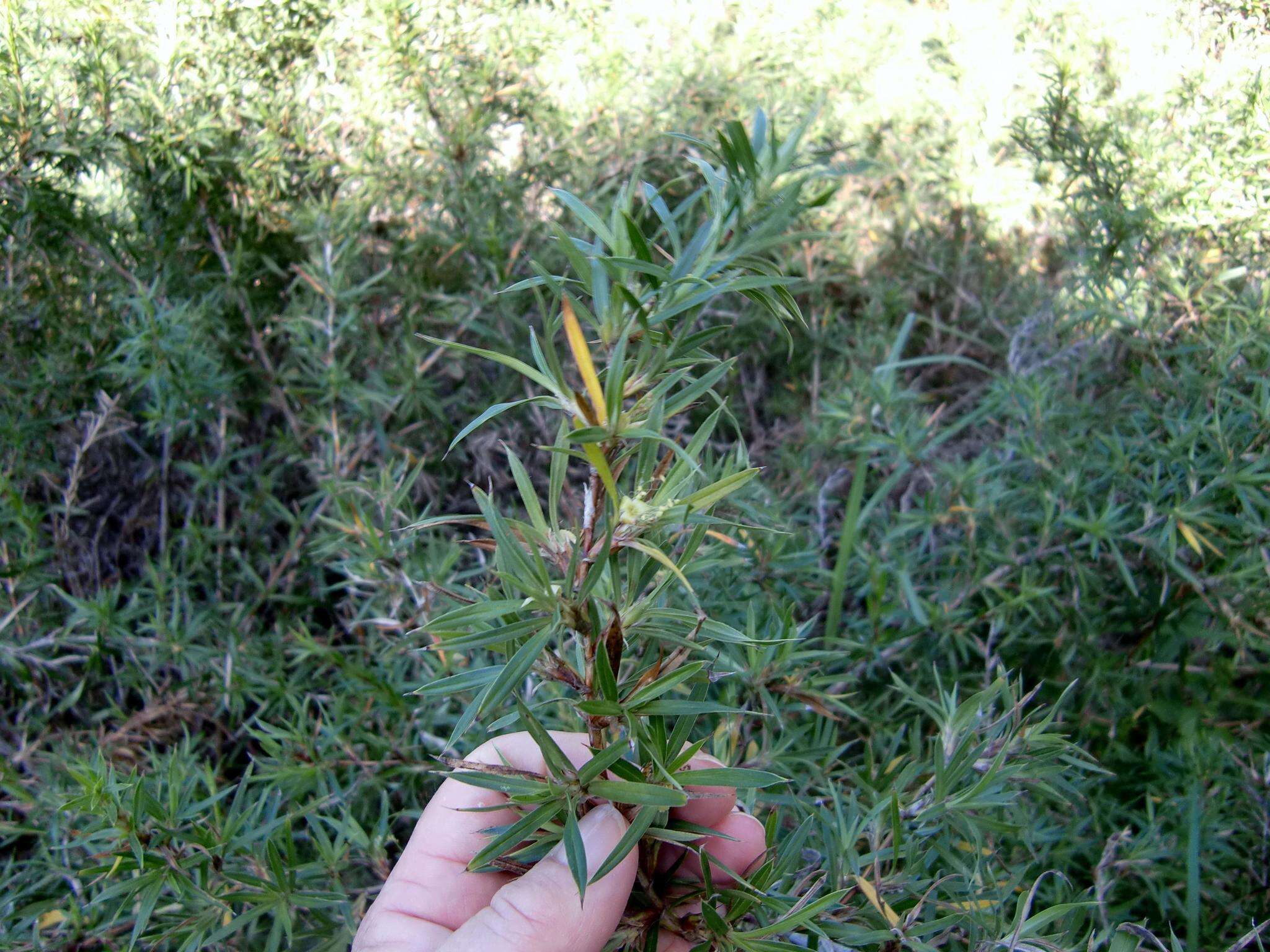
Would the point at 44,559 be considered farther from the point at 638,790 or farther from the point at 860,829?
the point at 860,829

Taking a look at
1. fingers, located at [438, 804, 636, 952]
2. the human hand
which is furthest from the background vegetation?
fingers, located at [438, 804, 636, 952]

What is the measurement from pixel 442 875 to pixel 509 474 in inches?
49.2

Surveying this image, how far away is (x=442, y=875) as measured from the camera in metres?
1.32

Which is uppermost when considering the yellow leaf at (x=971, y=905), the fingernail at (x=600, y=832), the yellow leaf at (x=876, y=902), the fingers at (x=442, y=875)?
the fingernail at (x=600, y=832)

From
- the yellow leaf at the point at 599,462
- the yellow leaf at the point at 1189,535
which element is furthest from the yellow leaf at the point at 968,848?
the yellow leaf at the point at 599,462

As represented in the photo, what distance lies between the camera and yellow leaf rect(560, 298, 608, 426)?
788 mm

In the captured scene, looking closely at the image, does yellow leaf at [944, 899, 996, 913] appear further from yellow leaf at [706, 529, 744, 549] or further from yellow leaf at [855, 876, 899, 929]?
yellow leaf at [706, 529, 744, 549]

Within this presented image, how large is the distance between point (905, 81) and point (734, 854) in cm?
300

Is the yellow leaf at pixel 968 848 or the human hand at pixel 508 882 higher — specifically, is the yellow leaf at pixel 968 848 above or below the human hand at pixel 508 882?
below

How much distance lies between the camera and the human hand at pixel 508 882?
1.05 meters

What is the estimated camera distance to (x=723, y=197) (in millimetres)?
840

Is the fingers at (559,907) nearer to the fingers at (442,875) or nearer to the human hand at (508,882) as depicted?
the human hand at (508,882)

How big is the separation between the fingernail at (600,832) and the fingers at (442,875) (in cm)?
26

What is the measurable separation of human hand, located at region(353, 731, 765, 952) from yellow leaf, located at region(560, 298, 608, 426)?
0.50 metres
